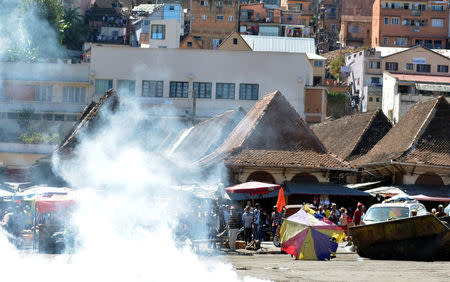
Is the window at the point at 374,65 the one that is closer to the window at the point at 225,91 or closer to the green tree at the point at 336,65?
the green tree at the point at 336,65

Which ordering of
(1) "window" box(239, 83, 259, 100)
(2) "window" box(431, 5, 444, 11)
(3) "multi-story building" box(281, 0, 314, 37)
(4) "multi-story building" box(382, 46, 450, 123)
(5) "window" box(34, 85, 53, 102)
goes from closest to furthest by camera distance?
1. (1) "window" box(239, 83, 259, 100)
2. (5) "window" box(34, 85, 53, 102)
3. (4) "multi-story building" box(382, 46, 450, 123)
4. (2) "window" box(431, 5, 444, 11)
5. (3) "multi-story building" box(281, 0, 314, 37)

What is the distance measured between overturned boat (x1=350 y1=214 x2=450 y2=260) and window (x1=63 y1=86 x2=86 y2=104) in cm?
4968

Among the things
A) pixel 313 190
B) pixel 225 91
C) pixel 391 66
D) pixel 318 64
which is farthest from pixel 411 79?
pixel 313 190

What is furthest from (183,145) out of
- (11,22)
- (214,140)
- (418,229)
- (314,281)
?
(314,281)

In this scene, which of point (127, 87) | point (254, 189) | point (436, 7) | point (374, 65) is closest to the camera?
point (254, 189)

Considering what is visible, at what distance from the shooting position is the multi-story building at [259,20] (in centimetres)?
11400

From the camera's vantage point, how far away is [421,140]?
39.2 meters

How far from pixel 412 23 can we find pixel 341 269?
3845 inches

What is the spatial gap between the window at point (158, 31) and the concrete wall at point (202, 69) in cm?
2491

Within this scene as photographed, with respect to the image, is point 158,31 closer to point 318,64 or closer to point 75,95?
point 318,64

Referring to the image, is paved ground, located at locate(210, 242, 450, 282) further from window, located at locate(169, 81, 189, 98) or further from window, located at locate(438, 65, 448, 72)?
window, located at locate(438, 65, 448, 72)

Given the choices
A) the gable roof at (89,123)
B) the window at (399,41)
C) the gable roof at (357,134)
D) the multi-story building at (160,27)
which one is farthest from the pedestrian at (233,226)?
the window at (399,41)

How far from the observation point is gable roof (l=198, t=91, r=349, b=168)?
37.4m

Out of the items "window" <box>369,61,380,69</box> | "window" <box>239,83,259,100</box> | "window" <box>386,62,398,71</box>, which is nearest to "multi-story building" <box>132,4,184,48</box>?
"window" <box>369,61,380,69</box>
